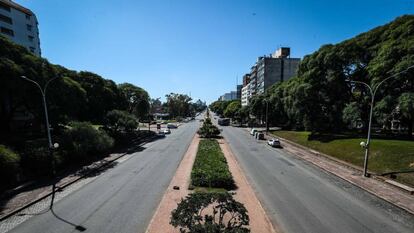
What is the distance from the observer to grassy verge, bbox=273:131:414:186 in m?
22.5

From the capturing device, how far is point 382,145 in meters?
27.9

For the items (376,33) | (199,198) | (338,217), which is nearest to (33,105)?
(199,198)

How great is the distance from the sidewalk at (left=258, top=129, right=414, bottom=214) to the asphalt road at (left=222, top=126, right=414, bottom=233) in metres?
0.67

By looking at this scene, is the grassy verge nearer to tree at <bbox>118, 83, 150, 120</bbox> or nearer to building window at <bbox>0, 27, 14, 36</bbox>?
tree at <bbox>118, 83, 150, 120</bbox>

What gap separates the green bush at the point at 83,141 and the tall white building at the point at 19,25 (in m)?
41.9

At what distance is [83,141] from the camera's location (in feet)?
88.1

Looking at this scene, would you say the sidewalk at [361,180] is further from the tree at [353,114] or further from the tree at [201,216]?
the tree at [201,216]

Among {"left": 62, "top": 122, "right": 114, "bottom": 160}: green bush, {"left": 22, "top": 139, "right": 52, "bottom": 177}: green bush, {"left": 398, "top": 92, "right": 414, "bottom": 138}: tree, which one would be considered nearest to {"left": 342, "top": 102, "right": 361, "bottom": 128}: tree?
{"left": 398, "top": 92, "right": 414, "bottom": 138}: tree

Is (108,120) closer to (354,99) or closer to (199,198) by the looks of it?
(199,198)

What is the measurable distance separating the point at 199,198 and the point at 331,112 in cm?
3742

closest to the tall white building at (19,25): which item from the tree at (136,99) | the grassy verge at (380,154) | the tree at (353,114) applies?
the tree at (136,99)

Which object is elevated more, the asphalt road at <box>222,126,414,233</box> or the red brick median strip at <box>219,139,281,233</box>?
the red brick median strip at <box>219,139,281,233</box>

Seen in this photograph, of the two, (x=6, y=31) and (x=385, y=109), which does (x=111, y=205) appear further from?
(x=6, y=31)

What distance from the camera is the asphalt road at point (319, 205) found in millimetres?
12648
